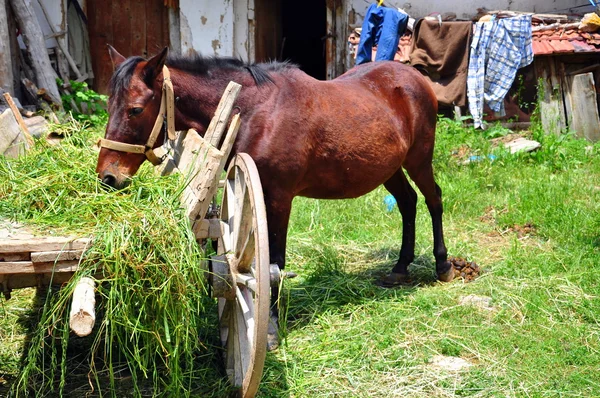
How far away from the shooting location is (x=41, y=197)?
3.05 metres

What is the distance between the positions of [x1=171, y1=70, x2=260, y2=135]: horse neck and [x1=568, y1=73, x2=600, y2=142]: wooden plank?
6674mm

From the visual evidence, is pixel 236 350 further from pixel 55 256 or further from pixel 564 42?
pixel 564 42

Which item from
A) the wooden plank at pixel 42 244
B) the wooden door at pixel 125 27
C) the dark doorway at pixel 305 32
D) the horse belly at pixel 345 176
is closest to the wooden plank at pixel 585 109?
the horse belly at pixel 345 176

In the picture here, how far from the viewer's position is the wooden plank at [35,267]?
99.9 inches

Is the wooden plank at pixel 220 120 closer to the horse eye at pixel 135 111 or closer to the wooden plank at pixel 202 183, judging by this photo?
the wooden plank at pixel 202 183

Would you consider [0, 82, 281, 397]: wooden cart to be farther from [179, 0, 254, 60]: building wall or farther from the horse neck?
[179, 0, 254, 60]: building wall

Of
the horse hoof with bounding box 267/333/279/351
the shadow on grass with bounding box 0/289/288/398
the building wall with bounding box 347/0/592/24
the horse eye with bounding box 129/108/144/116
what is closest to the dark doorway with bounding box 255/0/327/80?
the building wall with bounding box 347/0/592/24

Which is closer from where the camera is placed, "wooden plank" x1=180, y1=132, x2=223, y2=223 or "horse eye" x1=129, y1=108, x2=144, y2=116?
"wooden plank" x1=180, y1=132, x2=223, y2=223

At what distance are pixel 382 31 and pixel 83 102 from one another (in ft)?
15.2

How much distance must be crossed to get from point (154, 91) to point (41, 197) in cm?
102

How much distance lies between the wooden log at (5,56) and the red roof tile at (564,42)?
7.30 m

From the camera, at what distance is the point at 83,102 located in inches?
384

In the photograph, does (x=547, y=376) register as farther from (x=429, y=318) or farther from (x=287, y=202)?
(x=287, y=202)

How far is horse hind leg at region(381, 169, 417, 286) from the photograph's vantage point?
5289 millimetres
